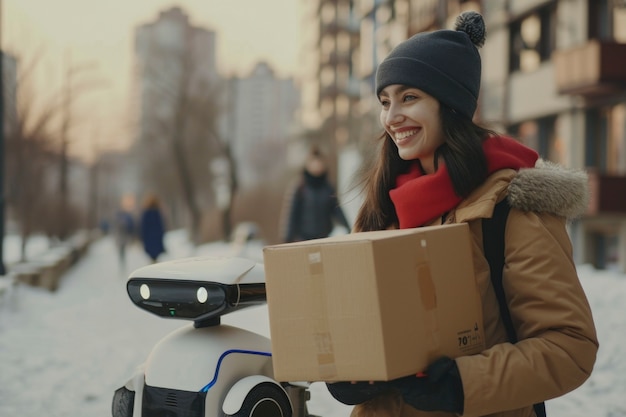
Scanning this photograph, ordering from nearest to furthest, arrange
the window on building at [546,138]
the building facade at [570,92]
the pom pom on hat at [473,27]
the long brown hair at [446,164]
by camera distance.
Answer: the long brown hair at [446,164] → the pom pom on hat at [473,27] → the building facade at [570,92] → the window on building at [546,138]

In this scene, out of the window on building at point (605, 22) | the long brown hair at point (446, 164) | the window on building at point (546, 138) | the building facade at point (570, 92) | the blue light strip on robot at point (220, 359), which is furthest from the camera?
the window on building at point (546, 138)

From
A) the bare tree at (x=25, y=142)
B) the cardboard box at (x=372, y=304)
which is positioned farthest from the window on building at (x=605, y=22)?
the cardboard box at (x=372, y=304)

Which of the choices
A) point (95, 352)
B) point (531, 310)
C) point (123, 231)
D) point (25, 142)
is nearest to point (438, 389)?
point (531, 310)

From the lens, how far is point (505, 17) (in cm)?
2534

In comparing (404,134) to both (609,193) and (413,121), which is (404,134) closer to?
(413,121)

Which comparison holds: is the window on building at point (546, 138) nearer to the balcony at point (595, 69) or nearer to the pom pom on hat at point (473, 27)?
the balcony at point (595, 69)

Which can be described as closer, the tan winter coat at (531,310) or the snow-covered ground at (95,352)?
the tan winter coat at (531,310)

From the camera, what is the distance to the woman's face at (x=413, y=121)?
97.4 inches

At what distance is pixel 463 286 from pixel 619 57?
63.8 feet

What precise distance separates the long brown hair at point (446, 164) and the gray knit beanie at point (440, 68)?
0.06 m

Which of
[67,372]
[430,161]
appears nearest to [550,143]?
[67,372]

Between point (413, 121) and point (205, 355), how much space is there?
1313 mm

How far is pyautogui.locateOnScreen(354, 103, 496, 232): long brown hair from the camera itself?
237 centimetres

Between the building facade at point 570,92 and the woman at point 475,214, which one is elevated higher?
the building facade at point 570,92
